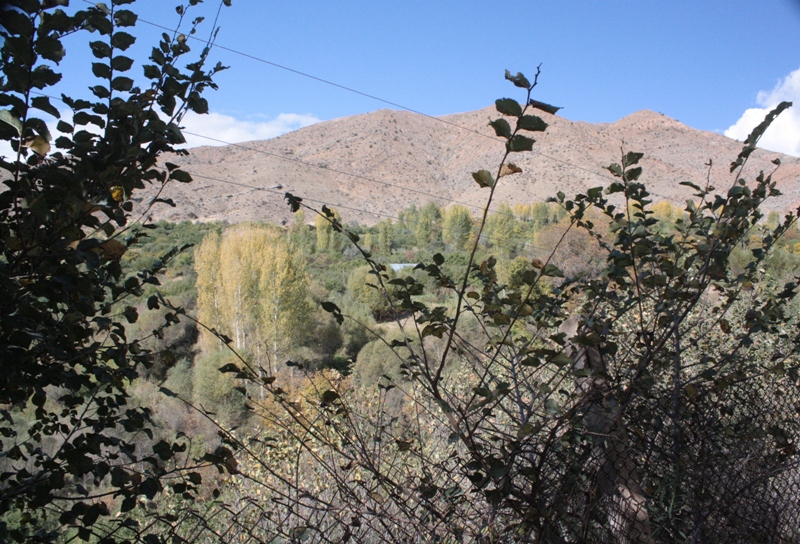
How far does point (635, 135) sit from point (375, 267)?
3088 inches

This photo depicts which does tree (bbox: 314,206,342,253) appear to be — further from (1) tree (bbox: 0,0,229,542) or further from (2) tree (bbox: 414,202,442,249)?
(1) tree (bbox: 0,0,229,542)

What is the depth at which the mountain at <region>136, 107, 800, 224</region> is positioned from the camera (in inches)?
2133

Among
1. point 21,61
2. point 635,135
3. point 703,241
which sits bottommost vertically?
point 703,241

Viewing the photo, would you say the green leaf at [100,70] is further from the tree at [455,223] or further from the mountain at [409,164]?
the tree at [455,223]

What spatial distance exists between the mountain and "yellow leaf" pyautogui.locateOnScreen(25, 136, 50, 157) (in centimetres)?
4920

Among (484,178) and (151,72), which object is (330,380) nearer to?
(484,178)

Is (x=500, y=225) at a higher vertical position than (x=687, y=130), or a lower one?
lower

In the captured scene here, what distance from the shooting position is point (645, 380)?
1.46 metres

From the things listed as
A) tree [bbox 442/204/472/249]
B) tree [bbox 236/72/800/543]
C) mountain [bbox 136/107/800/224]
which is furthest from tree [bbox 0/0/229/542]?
tree [bbox 442/204/472/249]

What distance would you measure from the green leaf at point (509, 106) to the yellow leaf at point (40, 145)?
103 centimetres

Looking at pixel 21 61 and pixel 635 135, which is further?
pixel 635 135

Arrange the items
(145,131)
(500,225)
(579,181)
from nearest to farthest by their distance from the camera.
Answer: (145,131), (500,225), (579,181)

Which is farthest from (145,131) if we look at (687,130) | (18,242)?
(687,130)

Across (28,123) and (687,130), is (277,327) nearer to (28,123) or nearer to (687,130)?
(28,123)
